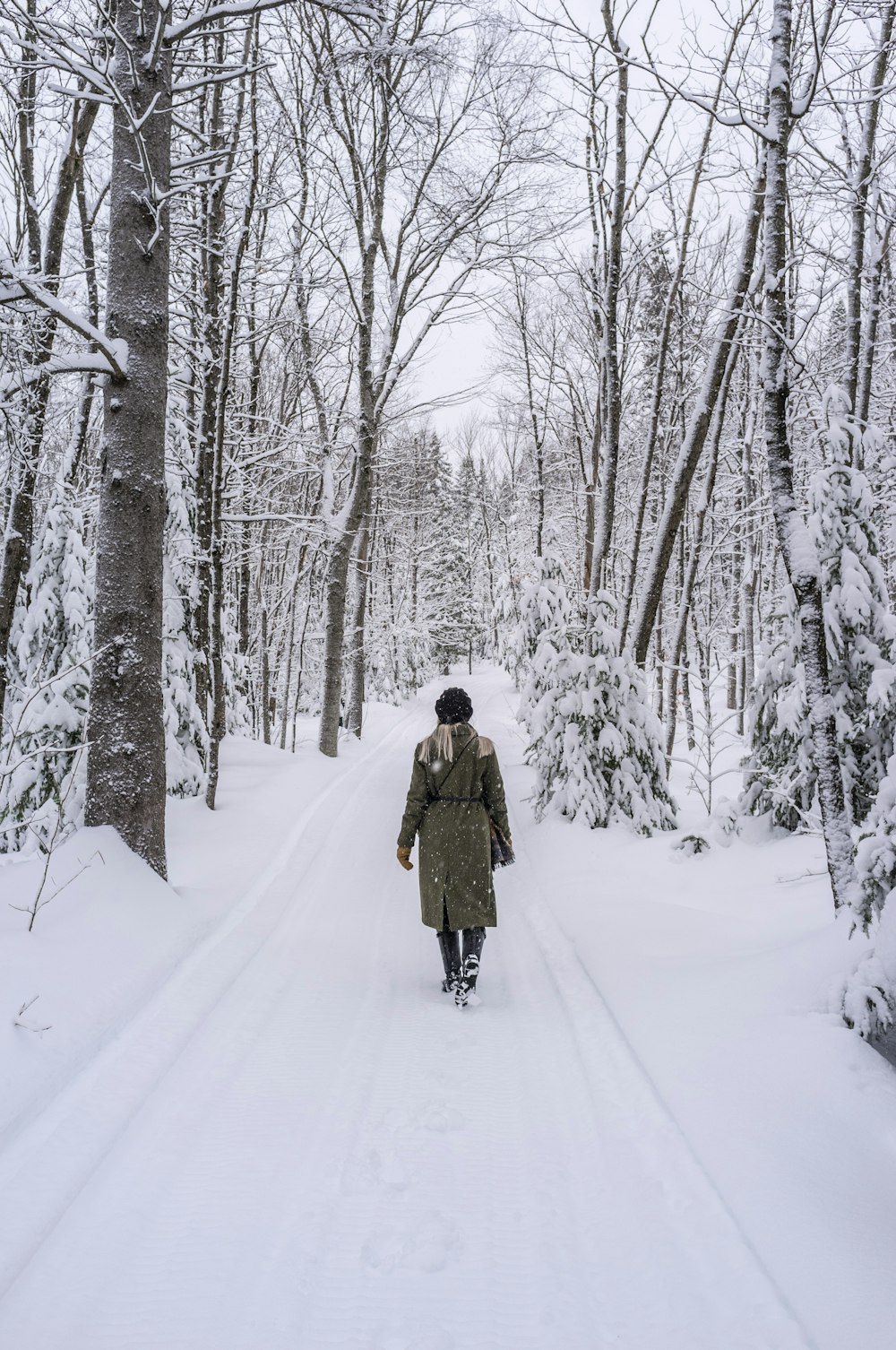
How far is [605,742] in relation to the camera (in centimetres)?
833

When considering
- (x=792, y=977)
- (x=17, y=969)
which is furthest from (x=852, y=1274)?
(x=17, y=969)

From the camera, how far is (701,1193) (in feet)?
8.60

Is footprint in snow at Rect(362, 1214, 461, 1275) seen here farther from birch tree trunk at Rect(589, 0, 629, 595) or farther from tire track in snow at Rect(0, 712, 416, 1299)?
birch tree trunk at Rect(589, 0, 629, 595)

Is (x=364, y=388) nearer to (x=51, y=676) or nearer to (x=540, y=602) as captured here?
(x=540, y=602)

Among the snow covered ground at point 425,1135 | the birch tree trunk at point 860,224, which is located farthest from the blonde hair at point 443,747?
the birch tree trunk at point 860,224

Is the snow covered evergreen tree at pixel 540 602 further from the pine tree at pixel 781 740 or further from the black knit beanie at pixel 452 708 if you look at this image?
the black knit beanie at pixel 452 708

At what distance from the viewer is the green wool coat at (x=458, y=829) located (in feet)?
15.1

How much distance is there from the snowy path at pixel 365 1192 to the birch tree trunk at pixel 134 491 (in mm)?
1605

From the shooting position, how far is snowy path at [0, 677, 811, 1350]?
2.09 metres

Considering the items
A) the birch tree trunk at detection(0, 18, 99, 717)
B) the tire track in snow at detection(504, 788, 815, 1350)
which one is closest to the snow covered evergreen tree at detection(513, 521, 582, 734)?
the birch tree trunk at detection(0, 18, 99, 717)

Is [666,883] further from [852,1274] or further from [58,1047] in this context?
[58,1047]

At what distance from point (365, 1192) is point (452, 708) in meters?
2.80

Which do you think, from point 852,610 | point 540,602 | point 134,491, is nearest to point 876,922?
point 852,610

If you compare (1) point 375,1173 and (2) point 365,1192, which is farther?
(1) point 375,1173
